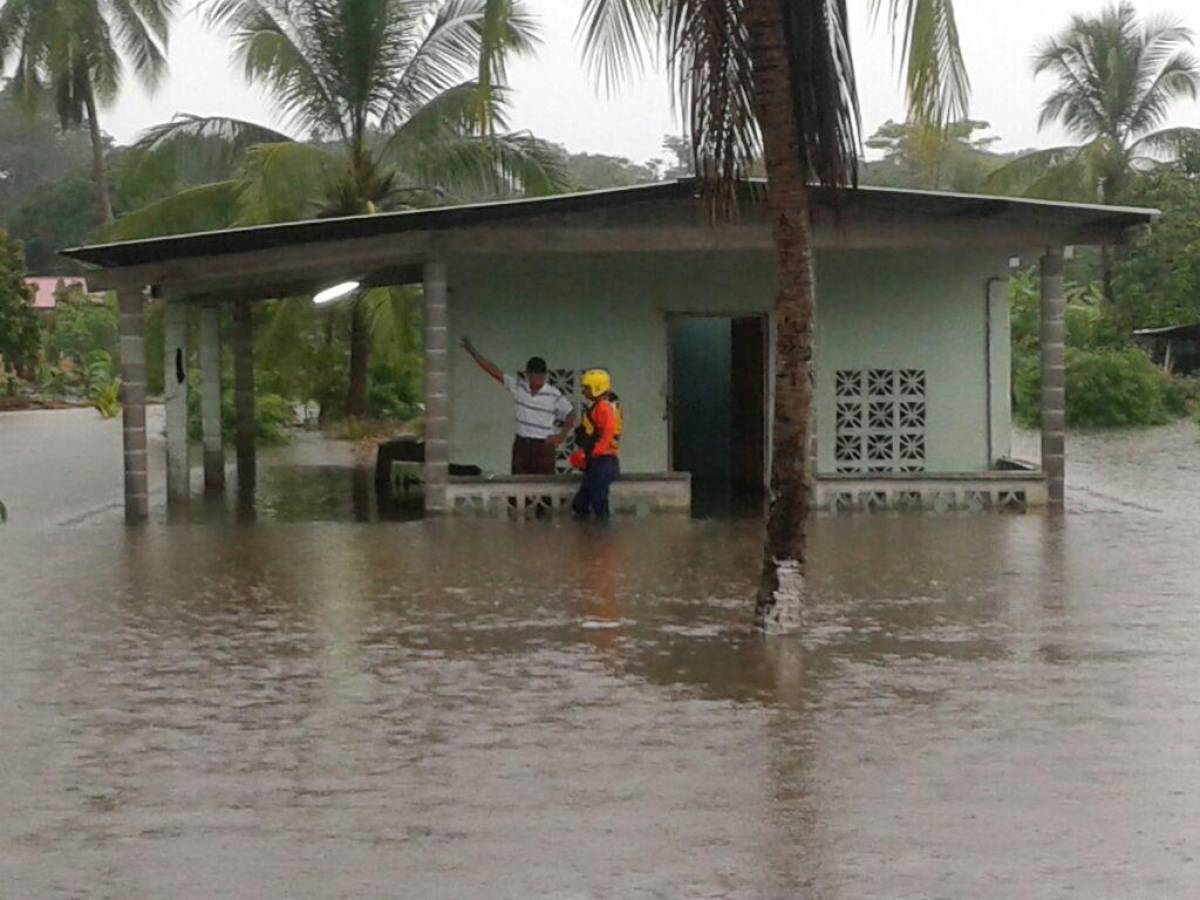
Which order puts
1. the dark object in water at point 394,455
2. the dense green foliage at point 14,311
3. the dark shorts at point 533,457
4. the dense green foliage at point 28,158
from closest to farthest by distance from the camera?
the dark shorts at point 533,457 → the dark object in water at point 394,455 → the dense green foliage at point 14,311 → the dense green foliage at point 28,158

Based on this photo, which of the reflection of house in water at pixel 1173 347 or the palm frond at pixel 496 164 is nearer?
the palm frond at pixel 496 164

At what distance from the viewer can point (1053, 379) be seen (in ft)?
62.4

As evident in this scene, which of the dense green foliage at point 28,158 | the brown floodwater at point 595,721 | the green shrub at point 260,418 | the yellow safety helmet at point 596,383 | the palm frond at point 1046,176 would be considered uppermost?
the dense green foliage at point 28,158

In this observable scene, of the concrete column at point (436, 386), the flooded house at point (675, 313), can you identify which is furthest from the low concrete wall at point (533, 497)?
the concrete column at point (436, 386)

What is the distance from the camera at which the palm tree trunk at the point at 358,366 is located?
107 ft

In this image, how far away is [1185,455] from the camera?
2953 cm

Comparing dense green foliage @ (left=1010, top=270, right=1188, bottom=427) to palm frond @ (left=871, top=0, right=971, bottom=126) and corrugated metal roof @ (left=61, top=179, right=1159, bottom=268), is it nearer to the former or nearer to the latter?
corrugated metal roof @ (left=61, top=179, right=1159, bottom=268)

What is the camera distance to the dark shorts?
19.3m

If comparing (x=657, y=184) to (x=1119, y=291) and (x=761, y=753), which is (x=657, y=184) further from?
(x=1119, y=291)

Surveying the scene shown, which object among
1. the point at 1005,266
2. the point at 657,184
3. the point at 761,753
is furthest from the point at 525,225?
the point at 761,753

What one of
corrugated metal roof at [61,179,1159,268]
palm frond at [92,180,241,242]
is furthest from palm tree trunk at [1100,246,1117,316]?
corrugated metal roof at [61,179,1159,268]

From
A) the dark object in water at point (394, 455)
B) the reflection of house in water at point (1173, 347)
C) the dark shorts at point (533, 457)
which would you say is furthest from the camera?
the reflection of house in water at point (1173, 347)

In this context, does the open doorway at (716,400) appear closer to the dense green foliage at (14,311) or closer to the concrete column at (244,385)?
the concrete column at (244,385)

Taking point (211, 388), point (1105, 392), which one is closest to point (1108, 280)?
point (1105, 392)
